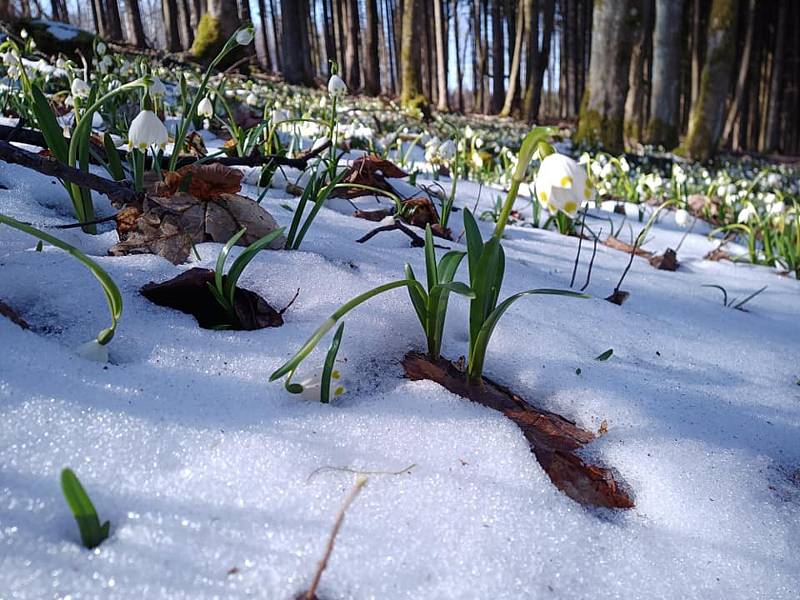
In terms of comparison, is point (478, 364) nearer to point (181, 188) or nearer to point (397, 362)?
point (397, 362)

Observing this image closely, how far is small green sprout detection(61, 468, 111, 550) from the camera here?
57cm

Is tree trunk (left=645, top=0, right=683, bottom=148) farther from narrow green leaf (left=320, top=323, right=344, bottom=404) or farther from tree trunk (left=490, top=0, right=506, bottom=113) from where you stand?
tree trunk (left=490, top=0, right=506, bottom=113)

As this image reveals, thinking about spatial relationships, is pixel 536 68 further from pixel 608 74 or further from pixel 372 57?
pixel 608 74

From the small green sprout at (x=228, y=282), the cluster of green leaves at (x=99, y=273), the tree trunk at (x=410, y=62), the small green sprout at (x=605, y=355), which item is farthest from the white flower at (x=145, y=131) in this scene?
the tree trunk at (x=410, y=62)

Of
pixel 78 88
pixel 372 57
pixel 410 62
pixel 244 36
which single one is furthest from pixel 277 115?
pixel 372 57

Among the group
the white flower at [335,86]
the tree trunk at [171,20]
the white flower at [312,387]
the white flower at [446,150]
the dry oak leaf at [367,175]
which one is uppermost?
the tree trunk at [171,20]

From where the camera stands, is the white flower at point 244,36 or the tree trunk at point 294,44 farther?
the tree trunk at point 294,44

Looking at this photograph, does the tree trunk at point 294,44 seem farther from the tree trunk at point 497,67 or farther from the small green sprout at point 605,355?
the small green sprout at point 605,355

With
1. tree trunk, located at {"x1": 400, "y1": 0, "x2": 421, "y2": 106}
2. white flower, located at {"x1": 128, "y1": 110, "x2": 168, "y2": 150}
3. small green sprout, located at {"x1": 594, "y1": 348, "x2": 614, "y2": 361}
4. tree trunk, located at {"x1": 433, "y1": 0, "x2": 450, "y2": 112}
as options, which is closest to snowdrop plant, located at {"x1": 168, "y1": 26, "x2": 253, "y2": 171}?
white flower, located at {"x1": 128, "y1": 110, "x2": 168, "y2": 150}

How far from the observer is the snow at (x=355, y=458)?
607 millimetres

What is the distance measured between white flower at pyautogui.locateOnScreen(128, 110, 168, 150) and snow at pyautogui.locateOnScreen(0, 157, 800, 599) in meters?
0.26

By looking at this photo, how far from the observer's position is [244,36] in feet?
6.22

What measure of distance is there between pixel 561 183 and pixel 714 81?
9.92 m

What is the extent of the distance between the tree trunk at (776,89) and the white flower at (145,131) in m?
22.8
